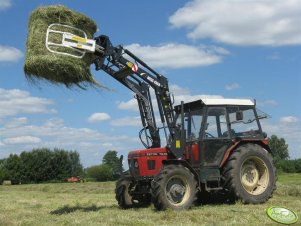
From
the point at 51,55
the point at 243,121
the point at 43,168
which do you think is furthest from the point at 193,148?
the point at 43,168

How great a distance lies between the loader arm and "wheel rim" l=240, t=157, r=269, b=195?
188 centimetres

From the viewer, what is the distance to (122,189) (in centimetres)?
1159

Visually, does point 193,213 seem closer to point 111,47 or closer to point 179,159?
point 179,159

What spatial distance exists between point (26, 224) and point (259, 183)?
548 cm

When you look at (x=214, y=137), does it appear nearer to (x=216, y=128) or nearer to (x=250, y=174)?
(x=216, y=128)

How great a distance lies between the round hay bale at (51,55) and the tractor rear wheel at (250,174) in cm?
378

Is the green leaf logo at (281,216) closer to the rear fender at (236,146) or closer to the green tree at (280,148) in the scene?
the rear fender at (236,146)

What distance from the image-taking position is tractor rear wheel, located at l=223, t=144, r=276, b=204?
10992mm

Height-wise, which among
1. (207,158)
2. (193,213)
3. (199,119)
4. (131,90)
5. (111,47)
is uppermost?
(111,47)

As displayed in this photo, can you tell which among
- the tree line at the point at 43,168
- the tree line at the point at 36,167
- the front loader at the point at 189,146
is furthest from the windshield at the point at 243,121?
the tree line at the point at 36,167

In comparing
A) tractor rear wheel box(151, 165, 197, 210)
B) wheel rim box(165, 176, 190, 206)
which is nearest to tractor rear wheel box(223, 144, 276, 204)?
tractor rear wheel box(151, 165, 197, 210)

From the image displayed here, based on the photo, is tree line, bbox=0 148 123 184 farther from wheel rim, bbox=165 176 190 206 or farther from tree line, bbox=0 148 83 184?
wheel rim, bbox=165 176 190 206

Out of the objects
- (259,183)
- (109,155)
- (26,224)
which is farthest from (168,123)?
(109,155)

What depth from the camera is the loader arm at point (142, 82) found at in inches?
437
